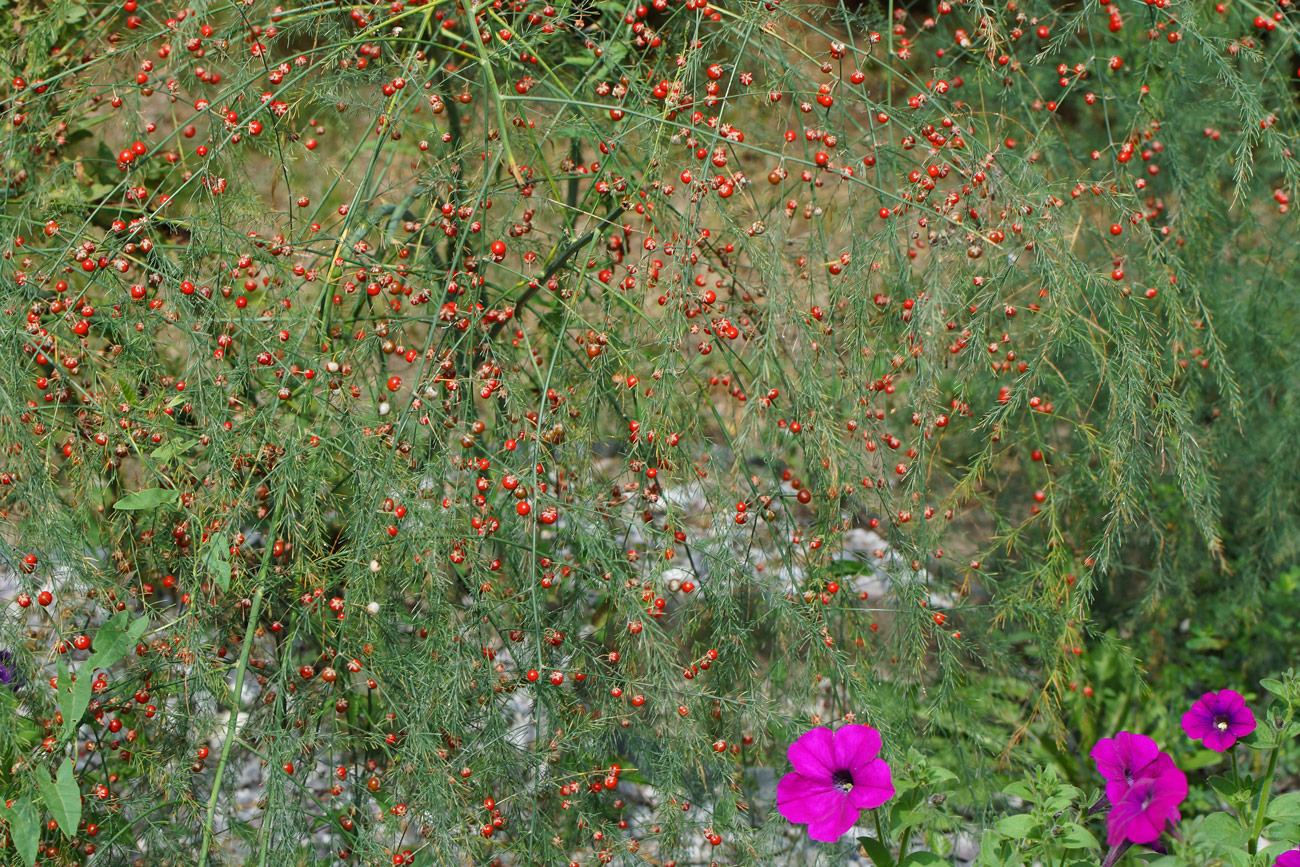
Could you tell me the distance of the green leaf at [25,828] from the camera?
1.24 m

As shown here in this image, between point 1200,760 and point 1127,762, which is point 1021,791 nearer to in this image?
point 1127,762

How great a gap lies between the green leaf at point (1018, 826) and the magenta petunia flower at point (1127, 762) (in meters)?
0.09

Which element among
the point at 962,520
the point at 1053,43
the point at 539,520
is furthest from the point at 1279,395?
the point at 539,520

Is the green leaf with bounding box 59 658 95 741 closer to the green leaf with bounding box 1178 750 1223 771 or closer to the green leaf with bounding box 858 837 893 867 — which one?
the green leaf with bounding box 858 837 893 867

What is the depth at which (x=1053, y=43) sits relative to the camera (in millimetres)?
1895

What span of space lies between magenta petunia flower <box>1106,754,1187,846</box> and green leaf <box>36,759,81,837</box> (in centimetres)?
121

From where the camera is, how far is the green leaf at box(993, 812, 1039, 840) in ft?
3.87

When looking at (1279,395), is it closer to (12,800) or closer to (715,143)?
(715,143)

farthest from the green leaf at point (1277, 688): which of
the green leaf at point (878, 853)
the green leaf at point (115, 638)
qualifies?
the green leaf at point (115, 638)

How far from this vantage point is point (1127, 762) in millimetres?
1231

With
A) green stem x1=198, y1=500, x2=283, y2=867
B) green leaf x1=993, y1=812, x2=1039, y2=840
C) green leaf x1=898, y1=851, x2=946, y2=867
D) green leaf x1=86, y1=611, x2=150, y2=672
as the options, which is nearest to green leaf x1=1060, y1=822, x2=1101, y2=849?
green leaf x1=993, y1=812, x2=1039, y2=840

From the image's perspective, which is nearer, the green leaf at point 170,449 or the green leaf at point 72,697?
the green leaf at point 72,697

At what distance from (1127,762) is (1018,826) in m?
0.16

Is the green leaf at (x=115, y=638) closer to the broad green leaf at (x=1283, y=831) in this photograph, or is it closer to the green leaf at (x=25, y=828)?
the green leaf at (x=25, y=828)
